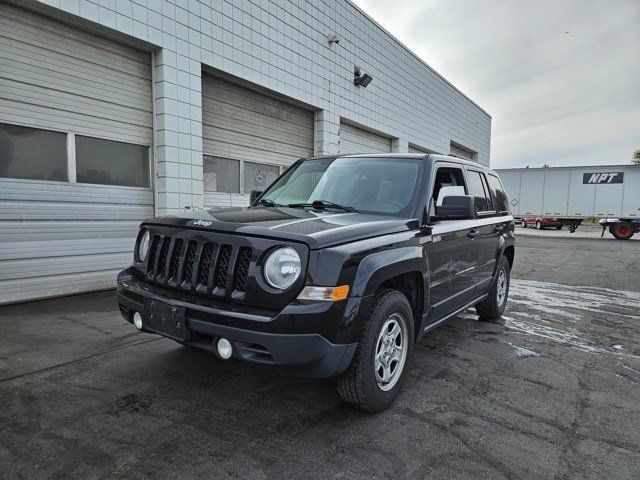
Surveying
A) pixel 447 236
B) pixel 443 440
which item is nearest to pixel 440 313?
pixel 447 236

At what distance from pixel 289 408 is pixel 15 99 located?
5370 mm

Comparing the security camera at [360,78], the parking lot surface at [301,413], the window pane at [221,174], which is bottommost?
the parking lot surface at [301,413]

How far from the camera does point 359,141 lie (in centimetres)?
1288

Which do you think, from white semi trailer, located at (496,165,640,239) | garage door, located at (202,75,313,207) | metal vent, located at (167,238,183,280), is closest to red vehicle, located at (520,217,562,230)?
white semi trailer, located at (496,165,640,239)

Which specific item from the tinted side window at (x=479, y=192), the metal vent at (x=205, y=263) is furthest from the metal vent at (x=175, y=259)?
the tinted side window at (x=479, y=192)

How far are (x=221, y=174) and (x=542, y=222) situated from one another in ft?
85.7

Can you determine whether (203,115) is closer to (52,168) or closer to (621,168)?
(52,168)

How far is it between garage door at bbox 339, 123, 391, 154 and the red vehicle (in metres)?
18.4

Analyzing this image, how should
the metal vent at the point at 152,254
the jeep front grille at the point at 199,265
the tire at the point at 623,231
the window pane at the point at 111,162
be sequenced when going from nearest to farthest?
1. the jeep front grille at the point at 199,265
2. the metal vent at the point at 152,254
3. the window pane at the point at 111,162
4. the tire at the point at 623,231

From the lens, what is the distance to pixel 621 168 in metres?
23.7

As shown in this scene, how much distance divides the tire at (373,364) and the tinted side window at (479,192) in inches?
76.6

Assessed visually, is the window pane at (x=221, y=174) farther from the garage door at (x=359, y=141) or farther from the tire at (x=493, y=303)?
the tire at (x=493, y=303)

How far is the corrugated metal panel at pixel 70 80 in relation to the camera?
5.43m

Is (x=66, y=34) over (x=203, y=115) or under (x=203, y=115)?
over
